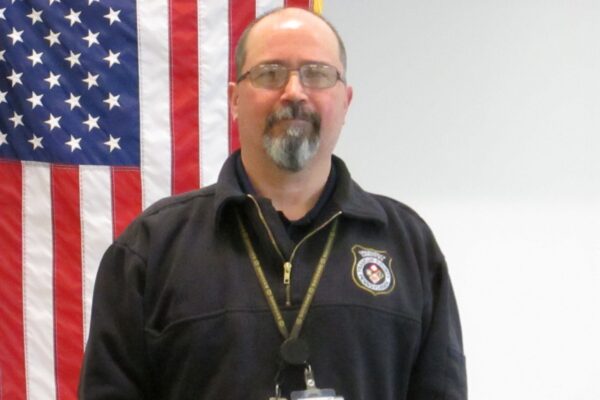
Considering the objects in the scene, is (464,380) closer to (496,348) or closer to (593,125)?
(496,348)

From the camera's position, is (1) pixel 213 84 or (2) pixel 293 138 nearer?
(2) pixel 293 138

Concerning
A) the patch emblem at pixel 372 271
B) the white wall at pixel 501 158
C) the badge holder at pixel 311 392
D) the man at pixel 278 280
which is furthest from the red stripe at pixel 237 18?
the badge holder at pixel 311 392

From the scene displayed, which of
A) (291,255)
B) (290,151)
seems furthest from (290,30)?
(291,255)

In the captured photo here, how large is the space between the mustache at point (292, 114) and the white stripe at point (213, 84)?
1.00 m

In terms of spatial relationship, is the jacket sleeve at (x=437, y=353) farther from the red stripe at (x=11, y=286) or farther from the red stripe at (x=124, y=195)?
the red stripe at (x=11, y=286)

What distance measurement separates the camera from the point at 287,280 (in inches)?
49.9

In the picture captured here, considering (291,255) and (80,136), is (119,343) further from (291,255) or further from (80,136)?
(80,136)

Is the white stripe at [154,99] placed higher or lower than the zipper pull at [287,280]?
higher

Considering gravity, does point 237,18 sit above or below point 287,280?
above

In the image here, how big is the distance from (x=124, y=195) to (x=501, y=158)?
1286mm

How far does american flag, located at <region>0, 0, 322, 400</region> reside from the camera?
7.10ft

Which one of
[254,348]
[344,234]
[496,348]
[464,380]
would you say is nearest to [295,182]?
[344,234]

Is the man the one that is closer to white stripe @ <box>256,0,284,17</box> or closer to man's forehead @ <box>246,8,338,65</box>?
man's forehead @ <box>246,8,338,65</box>

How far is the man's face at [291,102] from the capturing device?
4.19ft
